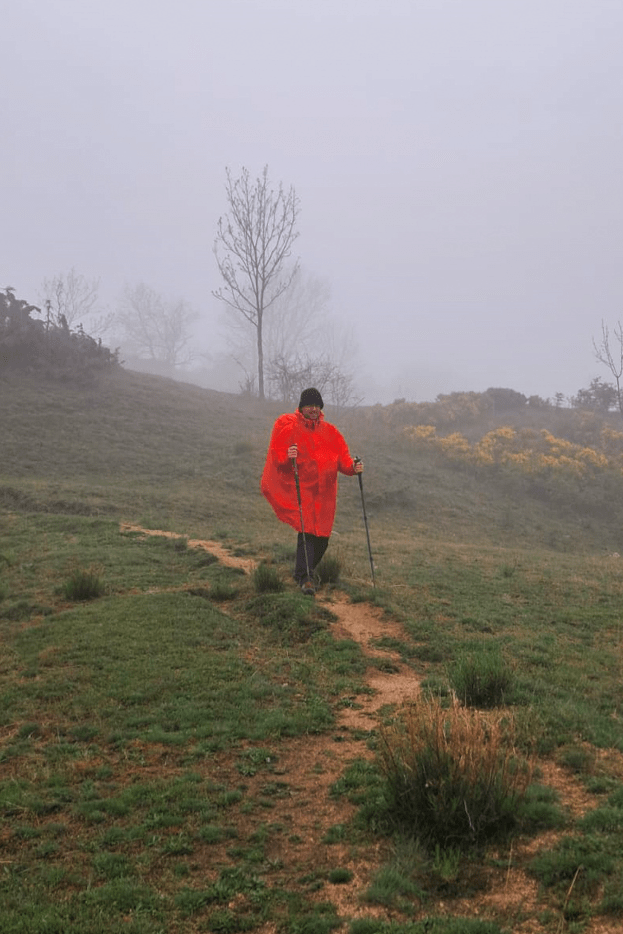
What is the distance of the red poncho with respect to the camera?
8.88m

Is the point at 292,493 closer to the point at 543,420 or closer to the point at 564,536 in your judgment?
the point at 564,536

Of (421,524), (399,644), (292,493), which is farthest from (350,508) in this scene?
(399,644)

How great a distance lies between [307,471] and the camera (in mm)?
8953

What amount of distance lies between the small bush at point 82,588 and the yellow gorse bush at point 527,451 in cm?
1741

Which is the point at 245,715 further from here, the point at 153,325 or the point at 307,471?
the point at 153,325

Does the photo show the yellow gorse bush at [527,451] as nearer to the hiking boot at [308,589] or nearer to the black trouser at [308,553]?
the black trouser at [308,553]

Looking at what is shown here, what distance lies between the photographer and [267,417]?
28.8 metres

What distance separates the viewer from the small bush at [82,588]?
333 inches

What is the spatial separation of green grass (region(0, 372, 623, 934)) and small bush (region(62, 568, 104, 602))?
45mm

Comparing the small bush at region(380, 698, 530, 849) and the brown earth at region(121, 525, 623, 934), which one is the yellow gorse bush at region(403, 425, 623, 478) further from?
the small bush at region(380, 698, 530, 849)

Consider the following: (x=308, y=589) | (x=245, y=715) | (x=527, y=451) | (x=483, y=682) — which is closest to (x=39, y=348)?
(x=527, y=451)

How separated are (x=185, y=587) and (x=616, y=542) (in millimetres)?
13613

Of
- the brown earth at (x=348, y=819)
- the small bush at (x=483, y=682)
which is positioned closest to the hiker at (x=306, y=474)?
the brown earth at (x=348, y=819)

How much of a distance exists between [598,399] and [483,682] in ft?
106
